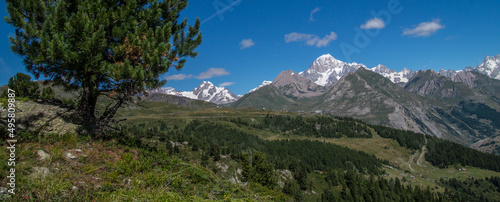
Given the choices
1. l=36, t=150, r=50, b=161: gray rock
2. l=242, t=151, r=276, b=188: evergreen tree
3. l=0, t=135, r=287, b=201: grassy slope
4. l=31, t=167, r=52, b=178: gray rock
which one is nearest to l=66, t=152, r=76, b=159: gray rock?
l=0, t=135, r=287, b=201: grassy slope

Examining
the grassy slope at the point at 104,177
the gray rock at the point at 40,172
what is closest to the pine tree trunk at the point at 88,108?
the grassy slope at the point at 104,177

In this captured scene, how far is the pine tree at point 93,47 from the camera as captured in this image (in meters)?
11.4

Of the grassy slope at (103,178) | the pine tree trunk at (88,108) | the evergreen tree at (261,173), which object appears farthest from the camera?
the evergreen tree at (261,173)

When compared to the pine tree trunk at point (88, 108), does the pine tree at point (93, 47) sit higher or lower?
higher

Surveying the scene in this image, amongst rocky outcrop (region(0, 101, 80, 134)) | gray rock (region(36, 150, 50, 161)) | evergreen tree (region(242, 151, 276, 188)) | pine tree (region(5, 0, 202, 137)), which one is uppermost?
pine tree (region(5, 0, 202, 137))

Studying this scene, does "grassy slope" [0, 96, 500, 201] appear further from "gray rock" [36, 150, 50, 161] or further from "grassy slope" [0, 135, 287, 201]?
"gray rock" [36, 150, 50, 161]

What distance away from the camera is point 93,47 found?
11.7 metres

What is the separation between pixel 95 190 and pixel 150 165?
9.52ft

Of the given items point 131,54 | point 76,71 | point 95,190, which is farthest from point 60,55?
point 95,190

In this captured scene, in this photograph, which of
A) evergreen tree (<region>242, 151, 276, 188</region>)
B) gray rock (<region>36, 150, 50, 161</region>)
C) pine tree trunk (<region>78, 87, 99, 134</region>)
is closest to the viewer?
gray rock (<region>36, 150, 50, 161</region>)

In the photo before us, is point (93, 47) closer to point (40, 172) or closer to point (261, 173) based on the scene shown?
point (40, 172)

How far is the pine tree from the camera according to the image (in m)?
11.4

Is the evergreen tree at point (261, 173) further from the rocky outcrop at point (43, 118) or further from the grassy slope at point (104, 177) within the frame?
the rocky outcrop at point (43, 118)

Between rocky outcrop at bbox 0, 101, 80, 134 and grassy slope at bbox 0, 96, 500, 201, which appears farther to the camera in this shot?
rocky outcrop at bbox 0, 101, 80, 134
